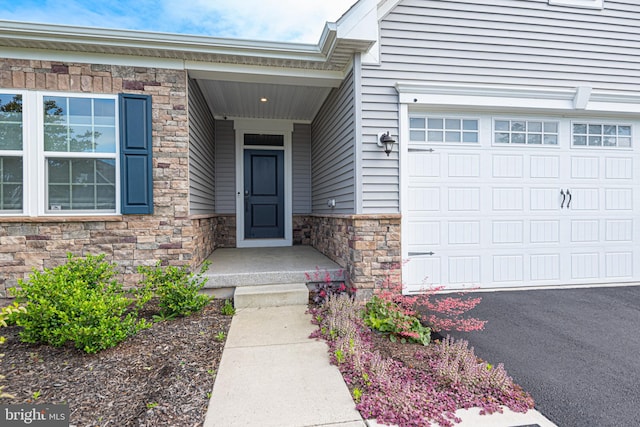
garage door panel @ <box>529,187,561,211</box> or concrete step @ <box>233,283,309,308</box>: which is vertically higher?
garage door panel @ <box>529,187,561,211</box>

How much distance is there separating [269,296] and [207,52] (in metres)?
2.85

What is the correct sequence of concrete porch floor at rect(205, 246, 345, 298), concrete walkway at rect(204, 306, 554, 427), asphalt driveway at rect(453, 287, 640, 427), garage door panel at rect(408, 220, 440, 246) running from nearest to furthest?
concrete walkway at rect(204, 306, 554, 427) → asphalt driveway at rect(453, 287, 640, 427) → concrete porch floor at rect(205, 246, 345, 298) → garage door panel at rect(408, 220, 440, 246)

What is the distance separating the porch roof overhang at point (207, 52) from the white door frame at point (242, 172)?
166 cm

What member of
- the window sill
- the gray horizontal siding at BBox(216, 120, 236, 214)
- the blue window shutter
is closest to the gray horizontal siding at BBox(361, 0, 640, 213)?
the blue window shutter

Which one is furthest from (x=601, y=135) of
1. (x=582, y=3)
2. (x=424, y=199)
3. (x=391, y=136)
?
(x=391, y=136)

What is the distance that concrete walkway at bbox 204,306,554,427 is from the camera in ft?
5.49

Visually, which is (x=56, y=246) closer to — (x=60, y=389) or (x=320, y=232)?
(x=60, y=389)

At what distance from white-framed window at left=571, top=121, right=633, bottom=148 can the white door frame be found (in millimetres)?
4538

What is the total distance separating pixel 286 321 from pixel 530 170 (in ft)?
12.1

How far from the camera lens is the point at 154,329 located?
2801 millimetres

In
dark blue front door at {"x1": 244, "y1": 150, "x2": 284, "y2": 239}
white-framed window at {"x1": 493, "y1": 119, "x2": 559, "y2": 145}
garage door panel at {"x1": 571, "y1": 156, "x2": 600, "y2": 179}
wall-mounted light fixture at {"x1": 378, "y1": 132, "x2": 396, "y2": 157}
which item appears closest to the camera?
wall-mounted light fixture at {"x1": 378, "y1": 132, "x2": 396, "y2": 157}

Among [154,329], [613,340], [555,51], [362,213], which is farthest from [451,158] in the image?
[154,329]

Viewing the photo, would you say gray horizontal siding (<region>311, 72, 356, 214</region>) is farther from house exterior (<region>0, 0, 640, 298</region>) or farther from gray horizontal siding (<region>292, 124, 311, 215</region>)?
gray horizontal siding (<region>292, 124, 311, 215</region>)

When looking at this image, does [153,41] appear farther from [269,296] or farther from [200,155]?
[269,296]
